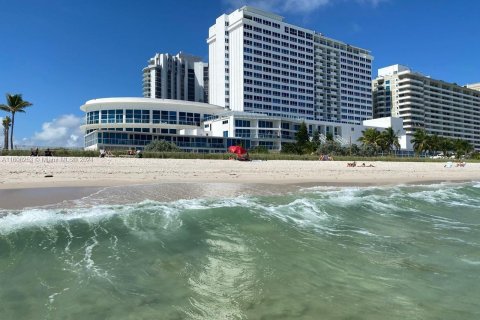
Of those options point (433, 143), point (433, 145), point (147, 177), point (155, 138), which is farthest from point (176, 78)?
point (147, 177)

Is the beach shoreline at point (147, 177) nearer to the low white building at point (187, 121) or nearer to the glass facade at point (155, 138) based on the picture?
the glass facade at point (155, 138)

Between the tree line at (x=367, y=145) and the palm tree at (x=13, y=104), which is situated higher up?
the palm tree at (x=13, y=104)

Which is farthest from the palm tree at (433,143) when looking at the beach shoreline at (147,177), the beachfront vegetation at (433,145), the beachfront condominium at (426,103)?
the beach shoreline at (147,177)

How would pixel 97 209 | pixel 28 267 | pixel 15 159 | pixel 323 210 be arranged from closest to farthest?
pixel 28 267 < pixel 97 209 < pixel 323 210 < pixel 15 159

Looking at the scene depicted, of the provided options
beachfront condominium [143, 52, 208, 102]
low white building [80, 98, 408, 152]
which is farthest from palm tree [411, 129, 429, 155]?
beachfront condominium [143, 52, 208, 102]

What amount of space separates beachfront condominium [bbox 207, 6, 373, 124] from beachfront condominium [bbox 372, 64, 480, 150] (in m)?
19.2

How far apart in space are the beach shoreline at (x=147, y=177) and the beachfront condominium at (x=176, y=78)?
116 metres

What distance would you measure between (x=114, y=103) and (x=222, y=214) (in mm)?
84360

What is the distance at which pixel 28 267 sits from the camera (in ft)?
→ 21.9

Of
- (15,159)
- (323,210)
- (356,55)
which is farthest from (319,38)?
(323,210)

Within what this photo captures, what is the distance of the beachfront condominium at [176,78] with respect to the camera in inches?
5896

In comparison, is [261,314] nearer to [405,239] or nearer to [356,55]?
[405,239]

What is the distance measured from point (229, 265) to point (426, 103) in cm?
15762

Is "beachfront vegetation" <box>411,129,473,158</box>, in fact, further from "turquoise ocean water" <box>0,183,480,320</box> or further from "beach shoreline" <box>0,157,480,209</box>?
"turquoise ocean water" <box>0,183,480,320</box>
